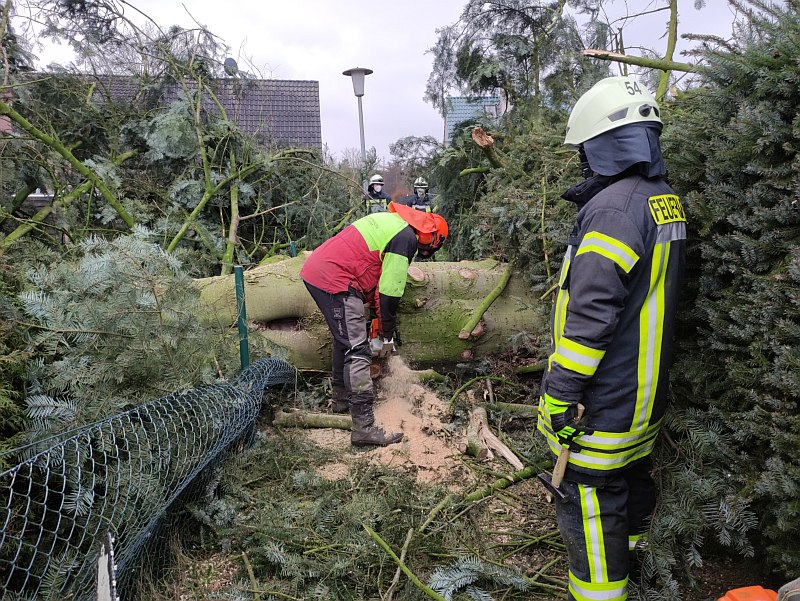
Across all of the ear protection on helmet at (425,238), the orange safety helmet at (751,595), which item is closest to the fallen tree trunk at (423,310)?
the ear protection on helmet at (425,238)

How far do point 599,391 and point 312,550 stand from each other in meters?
1.52

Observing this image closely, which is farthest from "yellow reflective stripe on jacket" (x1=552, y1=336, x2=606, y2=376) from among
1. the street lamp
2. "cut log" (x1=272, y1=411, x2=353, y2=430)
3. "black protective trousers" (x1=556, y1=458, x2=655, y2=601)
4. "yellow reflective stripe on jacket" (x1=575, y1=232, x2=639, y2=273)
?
the street lamp

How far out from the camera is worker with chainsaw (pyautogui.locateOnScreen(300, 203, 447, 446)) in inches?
147

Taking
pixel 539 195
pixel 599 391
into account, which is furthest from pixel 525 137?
pixel 599 391

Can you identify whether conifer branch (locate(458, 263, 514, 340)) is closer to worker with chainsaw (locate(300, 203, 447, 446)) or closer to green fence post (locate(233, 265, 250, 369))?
worker with chainsaw (locate(300, 203, 447, 446))

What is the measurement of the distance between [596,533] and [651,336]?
2.47ft

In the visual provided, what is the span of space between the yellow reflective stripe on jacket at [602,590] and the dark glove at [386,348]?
2.37 metres

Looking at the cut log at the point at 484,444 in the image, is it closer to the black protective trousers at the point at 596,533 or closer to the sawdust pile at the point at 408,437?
the sawdust pile at the point at 408,437

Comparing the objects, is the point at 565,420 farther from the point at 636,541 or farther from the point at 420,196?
the point at 420,196

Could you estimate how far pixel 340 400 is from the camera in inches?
172

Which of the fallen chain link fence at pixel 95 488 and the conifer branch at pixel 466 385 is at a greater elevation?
the fallen chain link fence at pixel 95 488

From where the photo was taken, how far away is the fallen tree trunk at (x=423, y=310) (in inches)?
176

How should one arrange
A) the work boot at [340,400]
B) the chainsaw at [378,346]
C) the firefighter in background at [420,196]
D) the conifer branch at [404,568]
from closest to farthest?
the conifer branch at [404,568], the chainsaw at [378,346], the work boot at [340,400], the firefighter in background at [420,196]

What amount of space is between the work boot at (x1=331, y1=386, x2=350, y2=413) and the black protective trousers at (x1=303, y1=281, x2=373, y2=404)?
0.44 meters
